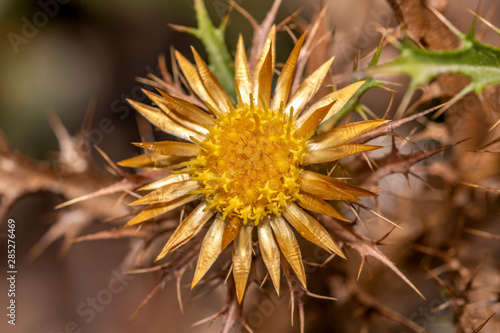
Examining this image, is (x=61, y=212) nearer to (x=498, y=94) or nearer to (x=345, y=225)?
(x=345, y=225)

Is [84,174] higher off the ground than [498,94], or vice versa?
[84,174]

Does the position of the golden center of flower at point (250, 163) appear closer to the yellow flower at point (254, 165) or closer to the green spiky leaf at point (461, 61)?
the yellow flower at point (254, 165)

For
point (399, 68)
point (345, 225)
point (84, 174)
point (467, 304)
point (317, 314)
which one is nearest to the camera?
point (399, 68)

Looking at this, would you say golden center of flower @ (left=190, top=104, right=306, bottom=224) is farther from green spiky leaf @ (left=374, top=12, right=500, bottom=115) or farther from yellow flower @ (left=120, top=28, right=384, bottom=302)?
green spiky leaf @ (left=374, top=12, right=500, bottom=115)

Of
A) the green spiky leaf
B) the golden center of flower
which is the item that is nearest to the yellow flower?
the golden center of flower

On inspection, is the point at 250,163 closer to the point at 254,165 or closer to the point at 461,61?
the point at 254,165

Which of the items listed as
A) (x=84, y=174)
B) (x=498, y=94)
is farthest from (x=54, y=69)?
(x=498, y=94)

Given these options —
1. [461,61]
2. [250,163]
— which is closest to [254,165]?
[250,163]

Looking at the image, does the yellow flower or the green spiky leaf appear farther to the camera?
the yellow flower
